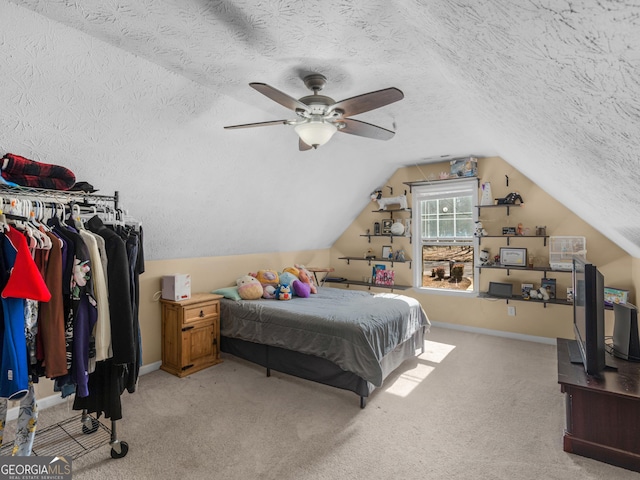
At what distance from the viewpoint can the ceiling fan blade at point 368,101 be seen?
69.5 inches

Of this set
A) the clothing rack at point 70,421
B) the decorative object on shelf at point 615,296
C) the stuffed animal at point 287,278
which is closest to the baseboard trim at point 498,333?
the decorative object on shelf at point 615,296

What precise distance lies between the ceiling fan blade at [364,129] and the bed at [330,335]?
1.51 meters

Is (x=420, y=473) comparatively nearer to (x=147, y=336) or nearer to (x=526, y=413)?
(x=526, y=413)

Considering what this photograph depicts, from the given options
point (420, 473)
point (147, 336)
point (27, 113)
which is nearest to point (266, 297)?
point (147, 336)

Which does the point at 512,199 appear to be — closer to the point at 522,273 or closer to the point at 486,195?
the point at 486,195

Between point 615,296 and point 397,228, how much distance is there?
8.73 ft

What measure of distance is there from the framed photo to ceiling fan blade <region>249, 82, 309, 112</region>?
363 cm

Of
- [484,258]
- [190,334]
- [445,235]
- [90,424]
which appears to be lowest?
[90,424]

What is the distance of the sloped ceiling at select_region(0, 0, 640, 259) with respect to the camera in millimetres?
909

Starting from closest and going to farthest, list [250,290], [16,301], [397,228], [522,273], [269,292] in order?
[16,301] < [250,290] < [269,292] < [522,273] < [397,228]

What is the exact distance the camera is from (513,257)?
4383 millimetres

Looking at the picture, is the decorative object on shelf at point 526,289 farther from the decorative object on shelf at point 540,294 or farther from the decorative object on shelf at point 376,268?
the decorative object on shelf at point 376,268

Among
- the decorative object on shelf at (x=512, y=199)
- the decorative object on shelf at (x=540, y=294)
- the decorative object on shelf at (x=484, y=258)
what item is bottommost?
the decorative object on shelf at (x=540, y=294)

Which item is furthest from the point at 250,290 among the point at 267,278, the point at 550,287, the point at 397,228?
the point at 550,287
